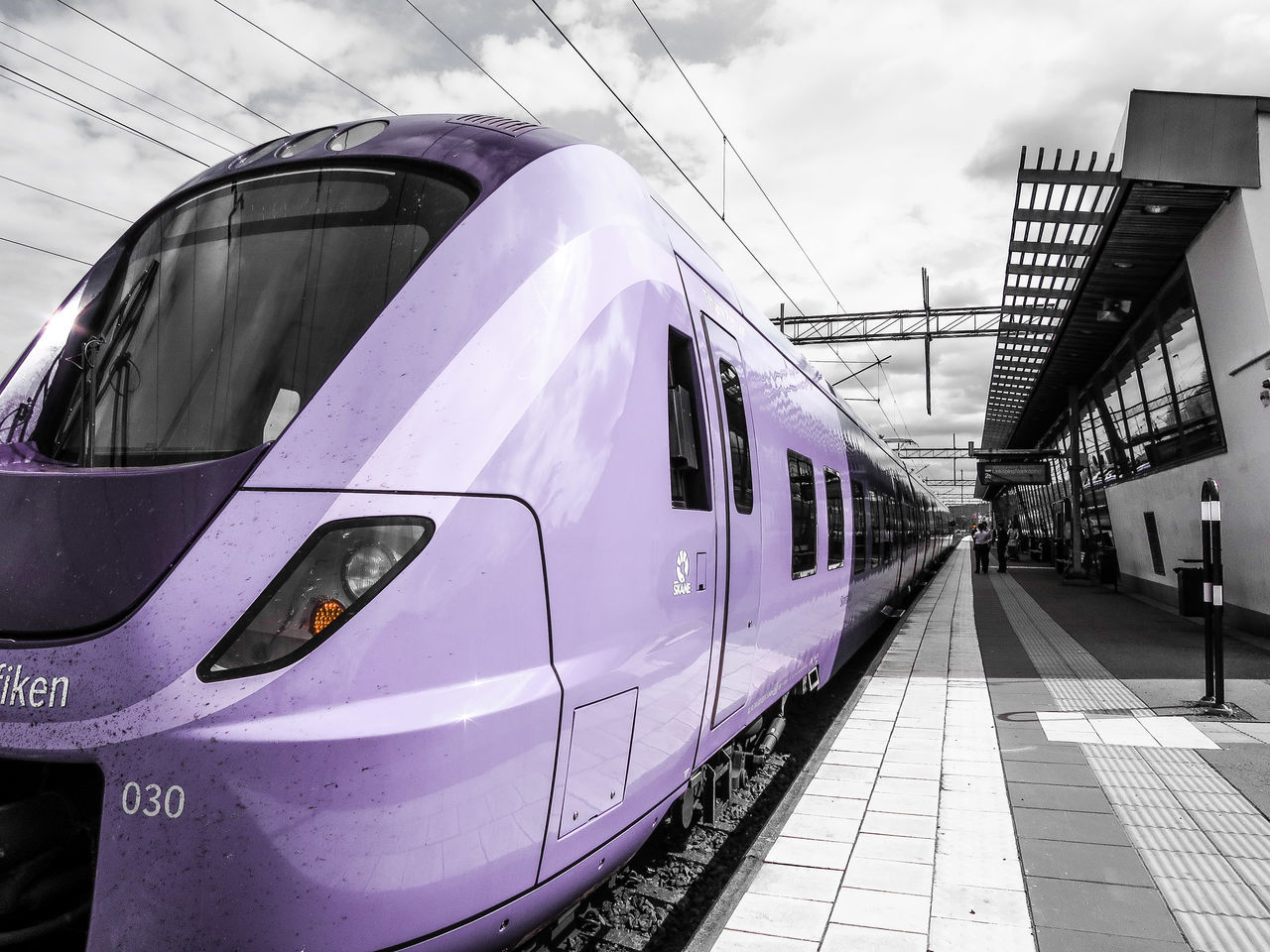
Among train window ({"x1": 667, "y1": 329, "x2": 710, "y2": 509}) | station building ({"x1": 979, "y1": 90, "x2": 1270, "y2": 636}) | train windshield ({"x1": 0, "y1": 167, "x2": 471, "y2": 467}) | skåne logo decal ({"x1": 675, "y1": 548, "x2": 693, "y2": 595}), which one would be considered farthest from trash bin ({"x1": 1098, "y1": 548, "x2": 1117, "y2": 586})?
train windshield ({"x1": 0, "y1": 167, "x2": 471, "y2": 467})

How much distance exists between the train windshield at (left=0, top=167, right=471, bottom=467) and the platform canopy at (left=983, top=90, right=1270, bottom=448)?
34.6 ft

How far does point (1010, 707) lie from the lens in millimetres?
7219

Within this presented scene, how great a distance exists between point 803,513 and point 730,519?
2002 millimetres

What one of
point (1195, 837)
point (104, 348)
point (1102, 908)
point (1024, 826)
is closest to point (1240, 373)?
point (1195, 837)

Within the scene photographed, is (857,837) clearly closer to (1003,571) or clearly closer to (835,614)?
(835,614)

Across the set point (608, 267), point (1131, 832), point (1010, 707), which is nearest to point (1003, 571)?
point (1010, 707)

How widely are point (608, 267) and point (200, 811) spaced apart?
1893 millimetres

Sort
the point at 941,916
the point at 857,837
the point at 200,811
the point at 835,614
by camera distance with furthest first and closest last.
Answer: the point at 835,614 < the point at 857,837 < the point at 941,916 < the point at 200,811

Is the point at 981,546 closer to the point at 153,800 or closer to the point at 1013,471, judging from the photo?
the point at 1013,471

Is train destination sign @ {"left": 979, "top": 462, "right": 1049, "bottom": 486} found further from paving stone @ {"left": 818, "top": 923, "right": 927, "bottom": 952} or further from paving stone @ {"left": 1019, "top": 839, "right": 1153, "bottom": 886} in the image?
paving stone @ {"left": 818, "top": 923, "right": 927, "bottom": 952}

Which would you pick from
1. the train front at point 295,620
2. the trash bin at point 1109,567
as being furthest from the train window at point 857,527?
the trash bin at point 1109,567

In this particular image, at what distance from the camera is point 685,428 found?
326 centimetres

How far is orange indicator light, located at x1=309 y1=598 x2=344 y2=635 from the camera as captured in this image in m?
1.90

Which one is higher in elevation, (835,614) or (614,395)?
(614,395)
